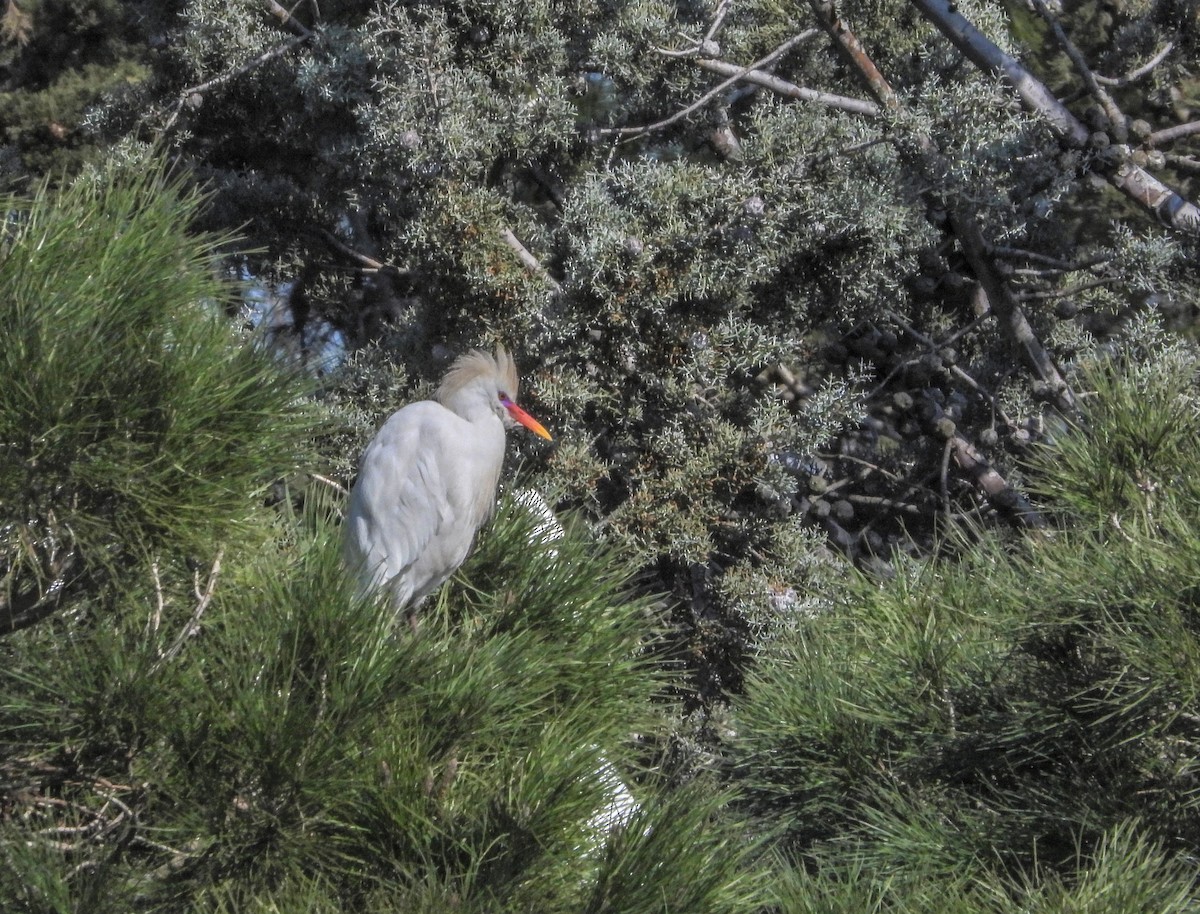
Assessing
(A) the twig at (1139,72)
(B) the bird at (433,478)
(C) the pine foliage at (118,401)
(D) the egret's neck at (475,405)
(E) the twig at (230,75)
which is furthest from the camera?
(E) the twig at (230,75)

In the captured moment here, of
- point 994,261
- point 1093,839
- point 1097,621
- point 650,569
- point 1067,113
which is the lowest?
point 650,569

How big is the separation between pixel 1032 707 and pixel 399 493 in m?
1.15

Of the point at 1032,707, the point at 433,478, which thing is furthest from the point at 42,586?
the point at 1032,707

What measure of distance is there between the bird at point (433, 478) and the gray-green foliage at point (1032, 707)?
0.63 meters

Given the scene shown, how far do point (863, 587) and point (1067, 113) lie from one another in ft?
4.42

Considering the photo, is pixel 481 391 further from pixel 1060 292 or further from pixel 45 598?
pixel 1060 292

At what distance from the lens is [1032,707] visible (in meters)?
1.36

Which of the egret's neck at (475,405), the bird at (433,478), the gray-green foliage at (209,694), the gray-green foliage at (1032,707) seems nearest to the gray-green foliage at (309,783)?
the gray-green foliage at (209,694)

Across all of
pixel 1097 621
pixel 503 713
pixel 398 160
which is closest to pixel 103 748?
pixel 503 713

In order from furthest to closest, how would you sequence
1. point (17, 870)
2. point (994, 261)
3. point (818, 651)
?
point (994, 261) < point (818, 651) < point (17, 870)

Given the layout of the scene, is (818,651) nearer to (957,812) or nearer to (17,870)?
(957,812)

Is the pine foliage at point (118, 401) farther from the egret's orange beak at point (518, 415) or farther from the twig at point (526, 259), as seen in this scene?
the twig at point (526, 259)

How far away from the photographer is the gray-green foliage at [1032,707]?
1237 millimetres

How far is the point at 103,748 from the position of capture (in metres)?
1.21
